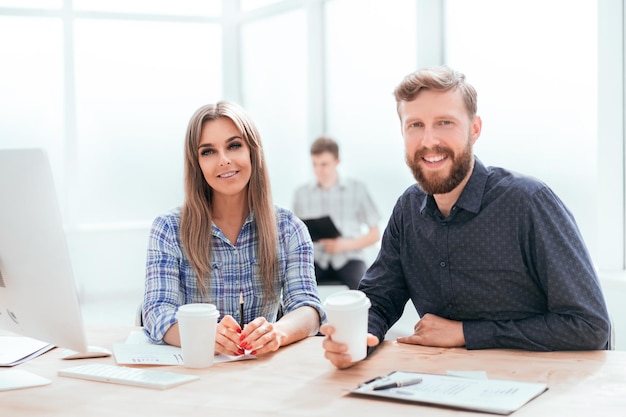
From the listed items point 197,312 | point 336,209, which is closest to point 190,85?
point 336,209

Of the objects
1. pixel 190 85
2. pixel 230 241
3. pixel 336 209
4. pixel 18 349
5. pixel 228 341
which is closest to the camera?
pixel 228 341

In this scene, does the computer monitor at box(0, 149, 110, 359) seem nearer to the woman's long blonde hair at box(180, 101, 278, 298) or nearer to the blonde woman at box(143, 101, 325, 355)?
the blonde woman at box(143, 101, 325, 355)

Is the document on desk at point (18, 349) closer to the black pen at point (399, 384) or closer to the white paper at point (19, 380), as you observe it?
the white paper at point (19, 380)

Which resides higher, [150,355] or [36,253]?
[36,253]

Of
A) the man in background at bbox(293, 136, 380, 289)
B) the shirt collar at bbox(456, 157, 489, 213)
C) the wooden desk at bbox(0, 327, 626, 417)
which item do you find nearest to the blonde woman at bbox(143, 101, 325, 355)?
the wooden desk at bbox(0, 327, 626, 417)

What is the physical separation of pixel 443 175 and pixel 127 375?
0.94 meters

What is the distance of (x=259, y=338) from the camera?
1709 mm

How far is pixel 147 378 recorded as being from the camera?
1.50 m

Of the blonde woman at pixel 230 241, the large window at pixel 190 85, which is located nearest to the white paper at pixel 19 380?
the blonde woman at pixel 230 241

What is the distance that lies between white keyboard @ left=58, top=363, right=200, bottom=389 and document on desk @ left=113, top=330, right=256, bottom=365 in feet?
0.19

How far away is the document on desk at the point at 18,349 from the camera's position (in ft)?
5.65

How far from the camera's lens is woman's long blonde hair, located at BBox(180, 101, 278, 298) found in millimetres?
2105

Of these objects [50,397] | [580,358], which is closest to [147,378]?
[50,397]

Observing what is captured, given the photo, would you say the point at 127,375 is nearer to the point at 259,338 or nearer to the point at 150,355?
the point at 150,355
